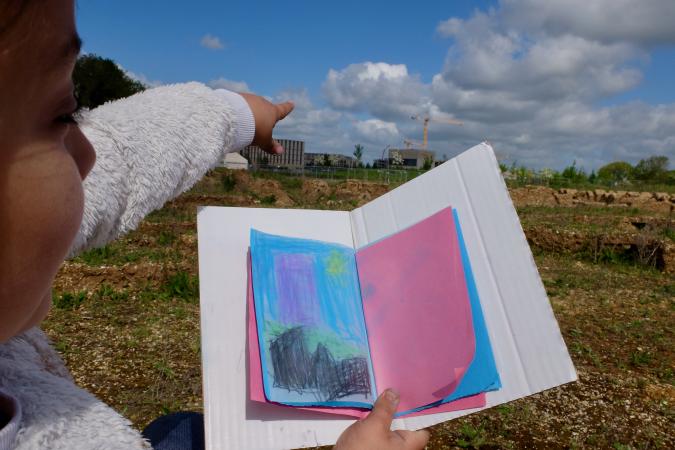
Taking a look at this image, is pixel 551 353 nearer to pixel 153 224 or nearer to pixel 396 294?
pixel 396 294

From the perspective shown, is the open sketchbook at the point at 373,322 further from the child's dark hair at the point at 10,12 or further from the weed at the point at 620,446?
the weed at the point at 620,446

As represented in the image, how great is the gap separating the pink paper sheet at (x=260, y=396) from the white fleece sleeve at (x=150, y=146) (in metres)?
0.24

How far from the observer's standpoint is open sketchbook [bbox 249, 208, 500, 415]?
0.74 meters

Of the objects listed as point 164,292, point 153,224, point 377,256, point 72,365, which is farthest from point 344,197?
point 377,256

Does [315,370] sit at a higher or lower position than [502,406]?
higher

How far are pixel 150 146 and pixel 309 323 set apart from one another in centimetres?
37

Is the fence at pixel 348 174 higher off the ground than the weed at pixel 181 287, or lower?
higher

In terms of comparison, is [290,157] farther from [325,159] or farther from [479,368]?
[479,368]

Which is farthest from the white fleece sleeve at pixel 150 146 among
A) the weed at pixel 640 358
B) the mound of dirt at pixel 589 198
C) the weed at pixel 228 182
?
the mound of dirt at pixel 589 198

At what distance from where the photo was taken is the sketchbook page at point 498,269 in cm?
68

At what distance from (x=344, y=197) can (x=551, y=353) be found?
41.2 ft

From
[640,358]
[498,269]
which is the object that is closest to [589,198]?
[640,358]

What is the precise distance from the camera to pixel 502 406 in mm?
2332

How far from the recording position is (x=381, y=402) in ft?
2.39
